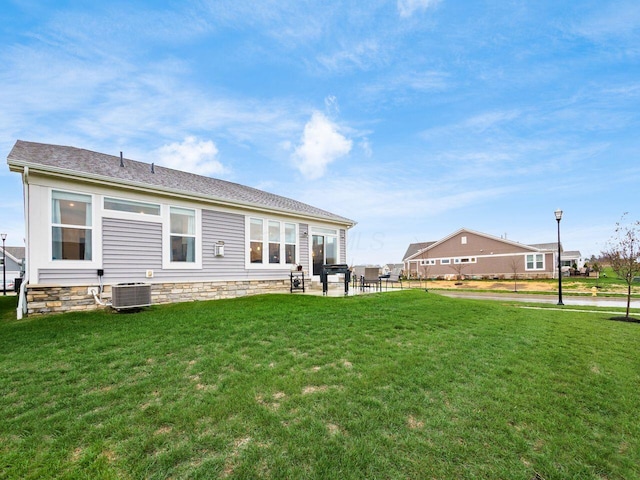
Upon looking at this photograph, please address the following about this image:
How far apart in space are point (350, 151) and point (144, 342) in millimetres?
16822

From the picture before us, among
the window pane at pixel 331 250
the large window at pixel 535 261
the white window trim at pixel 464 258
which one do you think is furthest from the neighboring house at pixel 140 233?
the large window at pixel 535 261

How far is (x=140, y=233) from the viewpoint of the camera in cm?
884

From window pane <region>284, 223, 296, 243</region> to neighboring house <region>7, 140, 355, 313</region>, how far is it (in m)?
Result: 0.04

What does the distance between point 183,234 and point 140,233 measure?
1248mm

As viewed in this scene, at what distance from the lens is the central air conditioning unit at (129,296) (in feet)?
24.4

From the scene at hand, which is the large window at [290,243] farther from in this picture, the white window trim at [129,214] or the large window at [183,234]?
the white window trim at [129,214]

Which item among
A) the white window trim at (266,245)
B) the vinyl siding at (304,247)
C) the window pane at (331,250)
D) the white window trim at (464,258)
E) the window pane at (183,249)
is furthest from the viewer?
the white window trim at (464,258)

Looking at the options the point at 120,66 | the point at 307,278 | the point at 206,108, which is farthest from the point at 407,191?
the point at 120,66

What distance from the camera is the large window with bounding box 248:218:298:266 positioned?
11.5 meters

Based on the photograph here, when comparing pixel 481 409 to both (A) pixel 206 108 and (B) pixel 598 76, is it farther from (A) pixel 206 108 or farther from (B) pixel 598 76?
(B) pixel 598 76

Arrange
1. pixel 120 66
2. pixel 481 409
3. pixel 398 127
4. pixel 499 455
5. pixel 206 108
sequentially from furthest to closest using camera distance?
1. pixel 398 127
2. pixel 206 108
3. pixel 120 66
4. pixel 481 409
5. pixel 499 455

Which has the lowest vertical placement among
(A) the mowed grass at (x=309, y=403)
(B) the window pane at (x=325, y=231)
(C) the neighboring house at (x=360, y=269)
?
(A) the mowed grass at (x=309, y=403)

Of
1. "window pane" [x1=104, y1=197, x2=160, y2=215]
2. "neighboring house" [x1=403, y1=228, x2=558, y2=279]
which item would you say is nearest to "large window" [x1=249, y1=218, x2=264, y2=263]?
"window pane" [x1=104, y1=197, x2=160, y2=215]

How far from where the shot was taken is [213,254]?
10320mm
